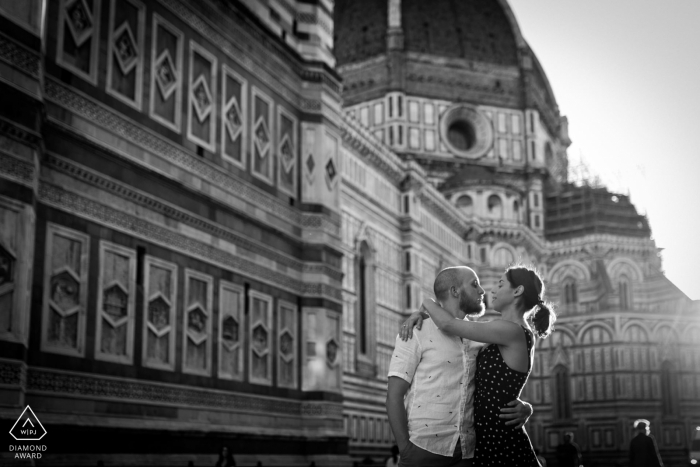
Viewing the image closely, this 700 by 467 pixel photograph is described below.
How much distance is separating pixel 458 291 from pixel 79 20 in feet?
33.5

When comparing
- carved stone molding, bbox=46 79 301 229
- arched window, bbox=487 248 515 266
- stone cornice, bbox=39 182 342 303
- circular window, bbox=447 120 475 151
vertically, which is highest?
circular window, bbox=447 120 475 151

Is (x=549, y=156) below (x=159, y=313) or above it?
above

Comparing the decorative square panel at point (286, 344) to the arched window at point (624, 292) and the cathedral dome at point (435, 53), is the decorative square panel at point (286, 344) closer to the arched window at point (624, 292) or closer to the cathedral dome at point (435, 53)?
the cathedral dome at point (435, 53)

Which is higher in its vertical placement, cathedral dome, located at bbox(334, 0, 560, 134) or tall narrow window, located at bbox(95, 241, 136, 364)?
cathedral dome, located at bbox(334, 0, 560, 134)

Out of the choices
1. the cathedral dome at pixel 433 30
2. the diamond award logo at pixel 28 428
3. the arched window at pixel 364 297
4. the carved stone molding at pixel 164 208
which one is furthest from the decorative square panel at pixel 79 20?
the cathedral dome at pixel 433 30

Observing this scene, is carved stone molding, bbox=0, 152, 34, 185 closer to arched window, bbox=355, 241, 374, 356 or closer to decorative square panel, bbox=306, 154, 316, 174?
decorative square panel, bbox=306, 154, 316, 174

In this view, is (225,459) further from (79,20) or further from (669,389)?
(669,389)

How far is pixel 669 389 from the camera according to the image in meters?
66.5

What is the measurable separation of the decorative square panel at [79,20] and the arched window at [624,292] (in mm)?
63266

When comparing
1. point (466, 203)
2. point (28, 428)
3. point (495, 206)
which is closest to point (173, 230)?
point (28, 428)

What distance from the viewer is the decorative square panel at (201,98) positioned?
59.0 ft

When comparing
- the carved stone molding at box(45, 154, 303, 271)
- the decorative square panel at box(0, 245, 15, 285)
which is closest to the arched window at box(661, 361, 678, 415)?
the carved stone molding at box(45, 154, 303, 271)

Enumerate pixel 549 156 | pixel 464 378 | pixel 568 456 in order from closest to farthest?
pixel 464 378 < pixel 568 456 < pixel 549 156

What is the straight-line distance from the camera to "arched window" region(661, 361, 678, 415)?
216 ft
